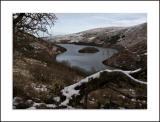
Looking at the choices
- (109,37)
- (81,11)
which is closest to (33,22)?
(81,11)

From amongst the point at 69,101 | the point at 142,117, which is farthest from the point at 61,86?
the point at 142,117

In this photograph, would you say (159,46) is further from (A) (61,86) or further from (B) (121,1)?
(A) (61,86)

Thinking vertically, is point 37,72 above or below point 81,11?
below

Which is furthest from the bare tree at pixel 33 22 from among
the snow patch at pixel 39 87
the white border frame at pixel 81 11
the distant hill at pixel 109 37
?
the snow patch at pixel 39 87

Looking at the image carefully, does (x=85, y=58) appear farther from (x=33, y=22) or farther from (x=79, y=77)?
(x=33, y=22)

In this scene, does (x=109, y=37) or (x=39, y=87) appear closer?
(x=39, y=87)
